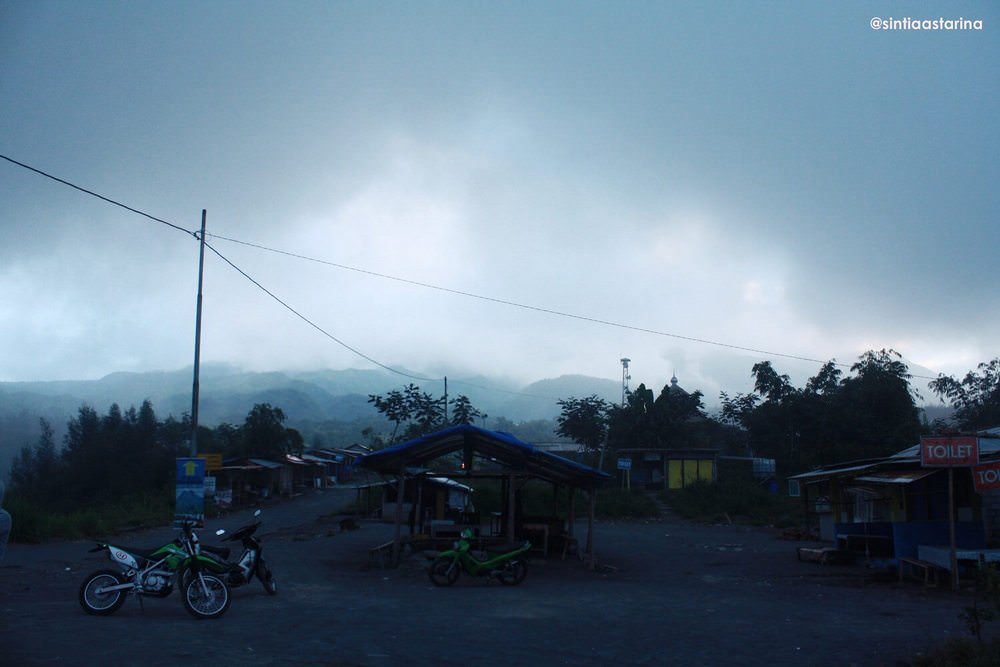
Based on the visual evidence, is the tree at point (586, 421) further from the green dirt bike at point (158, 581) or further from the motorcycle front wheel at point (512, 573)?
the green dirt bike at point (158, 581)

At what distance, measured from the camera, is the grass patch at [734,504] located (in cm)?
3331

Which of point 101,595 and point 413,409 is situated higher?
point 413,409

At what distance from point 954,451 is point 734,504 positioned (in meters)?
22.9

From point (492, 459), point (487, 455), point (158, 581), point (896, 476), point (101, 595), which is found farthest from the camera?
point (492, 459)

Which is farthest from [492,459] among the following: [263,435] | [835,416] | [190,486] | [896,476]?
[263,435]

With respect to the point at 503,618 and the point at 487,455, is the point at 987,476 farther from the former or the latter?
the point at 487,455

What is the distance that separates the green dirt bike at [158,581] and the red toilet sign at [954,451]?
1115 centimetres

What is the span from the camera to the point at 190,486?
698 inches

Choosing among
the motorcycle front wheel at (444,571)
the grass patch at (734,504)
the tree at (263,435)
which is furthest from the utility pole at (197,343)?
the tree at (263,435)

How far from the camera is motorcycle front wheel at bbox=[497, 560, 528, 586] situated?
1395cm

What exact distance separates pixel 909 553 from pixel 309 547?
13.8 metres

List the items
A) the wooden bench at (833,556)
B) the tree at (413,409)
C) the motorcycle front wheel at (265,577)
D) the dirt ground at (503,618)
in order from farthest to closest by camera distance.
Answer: the tree at (413,409), the wooden bench at (833,556), the motorcycle front wheel at (265,577), the dirt ground at (503,618)

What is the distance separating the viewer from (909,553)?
15133 mm

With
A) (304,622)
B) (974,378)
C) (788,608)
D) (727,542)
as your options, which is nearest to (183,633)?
(304,622)
